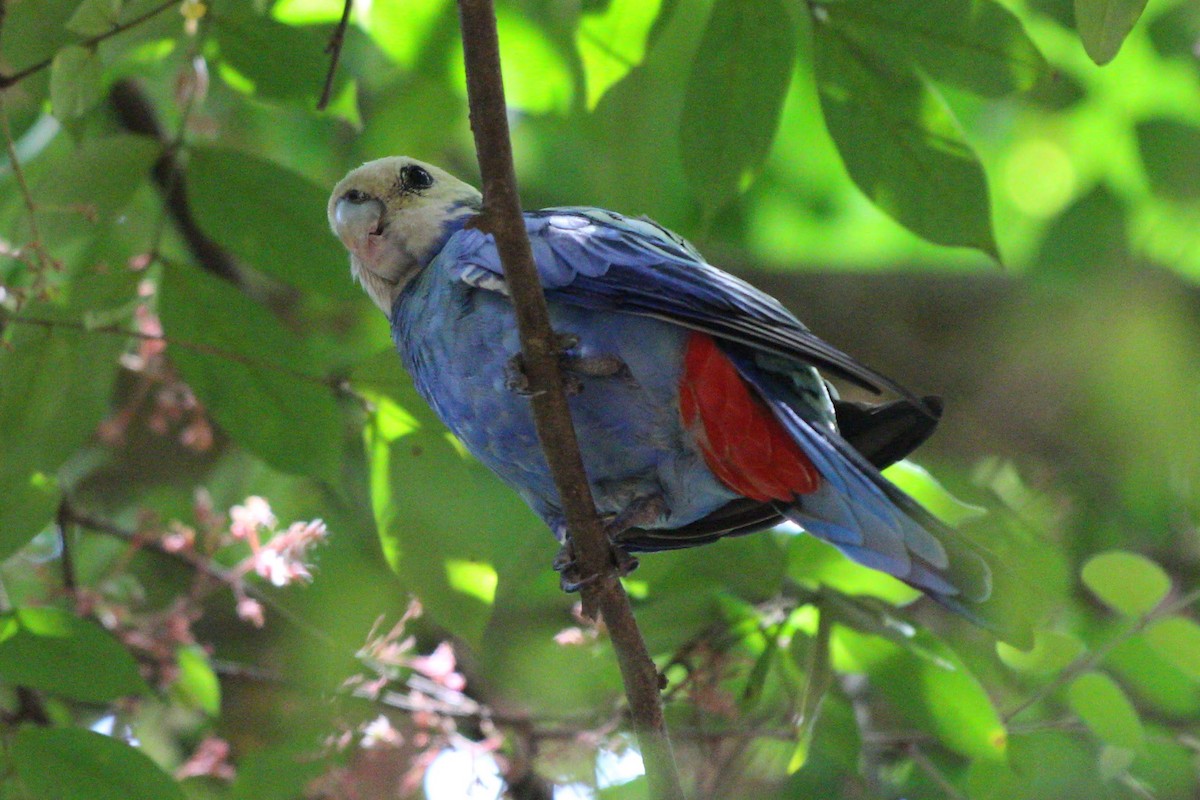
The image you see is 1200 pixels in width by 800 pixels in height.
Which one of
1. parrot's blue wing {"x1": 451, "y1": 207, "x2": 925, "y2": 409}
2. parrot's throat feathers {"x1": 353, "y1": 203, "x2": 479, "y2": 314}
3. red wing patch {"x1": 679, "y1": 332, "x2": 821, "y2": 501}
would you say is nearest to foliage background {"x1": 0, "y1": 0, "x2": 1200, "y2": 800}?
parrot's throat feathers {"x1": 353, "y1": 203, "x2": 479, "y2": 314}

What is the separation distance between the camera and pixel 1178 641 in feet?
9.60

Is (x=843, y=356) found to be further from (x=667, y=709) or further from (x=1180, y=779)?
(x=1180, y=779)

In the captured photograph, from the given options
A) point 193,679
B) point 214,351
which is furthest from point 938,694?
point 193,679

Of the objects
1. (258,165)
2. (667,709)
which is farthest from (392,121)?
(667,709)

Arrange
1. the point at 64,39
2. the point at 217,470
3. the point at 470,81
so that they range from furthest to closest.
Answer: the point at 217,470, the point at 64,39, the point at 470,81

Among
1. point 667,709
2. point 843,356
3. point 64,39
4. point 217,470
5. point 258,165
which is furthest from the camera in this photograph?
point 217,470

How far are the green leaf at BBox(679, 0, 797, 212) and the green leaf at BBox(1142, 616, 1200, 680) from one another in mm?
1420

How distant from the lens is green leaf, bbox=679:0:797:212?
2.72 metres

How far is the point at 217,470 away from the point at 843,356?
10.8ft

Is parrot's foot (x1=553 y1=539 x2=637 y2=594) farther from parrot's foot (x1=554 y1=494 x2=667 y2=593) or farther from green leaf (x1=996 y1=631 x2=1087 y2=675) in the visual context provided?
green leaf (x1=996 y1=631 x2=1087 y2=675)

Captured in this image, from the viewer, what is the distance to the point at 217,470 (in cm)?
493

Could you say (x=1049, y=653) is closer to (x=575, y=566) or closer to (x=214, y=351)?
(x=575, y=566)

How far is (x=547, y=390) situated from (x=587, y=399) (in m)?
0.29

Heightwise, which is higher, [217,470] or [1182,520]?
[1182,520]
